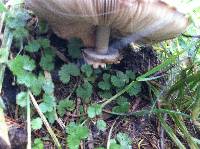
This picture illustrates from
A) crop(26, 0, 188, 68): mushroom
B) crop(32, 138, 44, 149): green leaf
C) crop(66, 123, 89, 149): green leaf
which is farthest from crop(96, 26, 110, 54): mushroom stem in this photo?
crop(32, 138, 44, 149): green leaf

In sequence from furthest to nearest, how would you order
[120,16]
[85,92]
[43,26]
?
[43,26], [85,92], [120,16]

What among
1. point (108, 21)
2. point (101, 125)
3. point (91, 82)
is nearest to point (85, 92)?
point (91, 82)

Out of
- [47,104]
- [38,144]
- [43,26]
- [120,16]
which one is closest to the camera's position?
[120,16]

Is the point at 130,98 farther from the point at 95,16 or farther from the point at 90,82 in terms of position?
the point at 95,16

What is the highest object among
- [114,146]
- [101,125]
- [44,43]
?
[44,43]

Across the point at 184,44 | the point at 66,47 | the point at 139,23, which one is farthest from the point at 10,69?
the point at 184,44

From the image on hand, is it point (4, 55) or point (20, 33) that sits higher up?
point (20, 33)

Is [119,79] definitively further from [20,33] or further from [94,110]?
[20,33]
